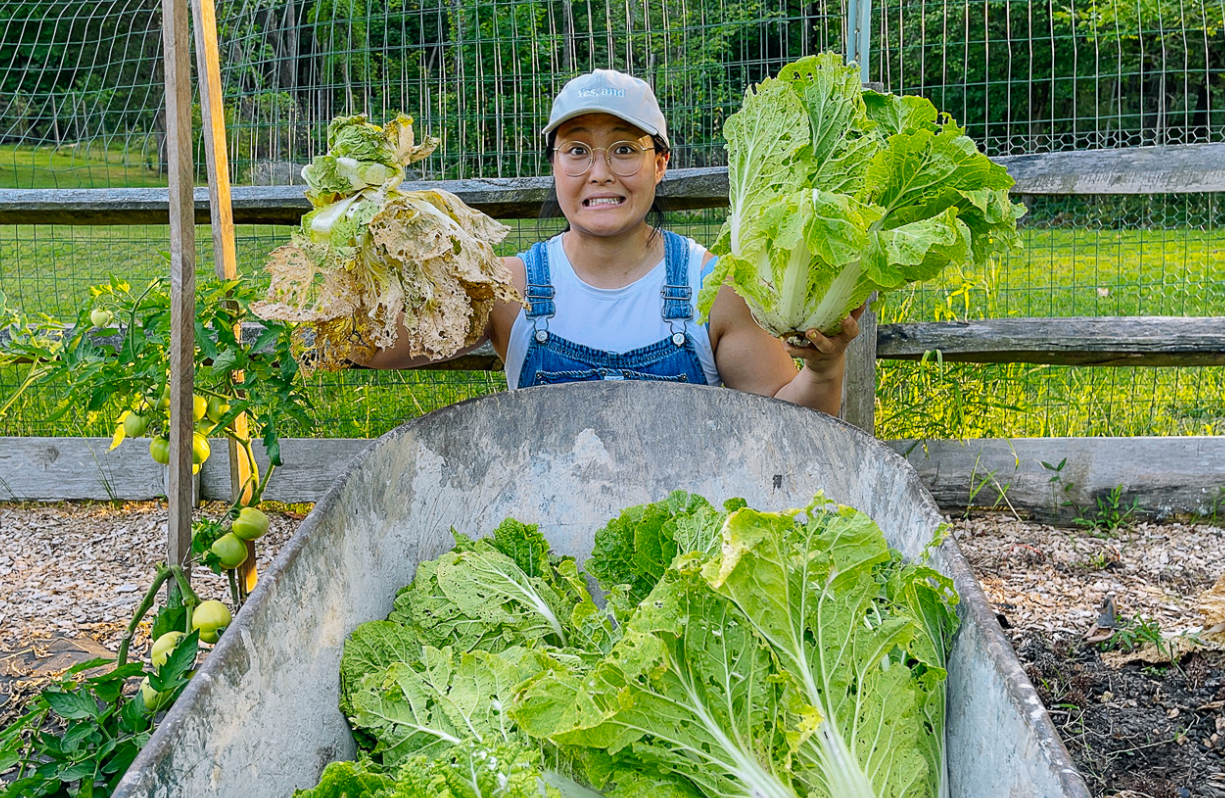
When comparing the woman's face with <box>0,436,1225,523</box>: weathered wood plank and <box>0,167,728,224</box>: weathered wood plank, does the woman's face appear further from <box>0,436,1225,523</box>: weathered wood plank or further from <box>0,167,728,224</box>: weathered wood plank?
<box>0,436,1225,523</box>: weathered wood plank

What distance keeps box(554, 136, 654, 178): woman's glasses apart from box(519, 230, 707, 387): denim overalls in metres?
0.33

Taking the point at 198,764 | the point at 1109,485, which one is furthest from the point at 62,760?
the point at 1109,485

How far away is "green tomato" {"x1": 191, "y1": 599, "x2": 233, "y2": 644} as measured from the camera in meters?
2.11

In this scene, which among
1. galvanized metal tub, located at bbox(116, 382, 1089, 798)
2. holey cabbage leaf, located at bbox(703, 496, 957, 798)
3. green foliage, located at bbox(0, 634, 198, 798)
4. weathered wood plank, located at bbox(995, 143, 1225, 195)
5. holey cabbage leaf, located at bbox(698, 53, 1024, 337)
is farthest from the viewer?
weathered wood plank, located at bbox(995, 143, 1225, 195)

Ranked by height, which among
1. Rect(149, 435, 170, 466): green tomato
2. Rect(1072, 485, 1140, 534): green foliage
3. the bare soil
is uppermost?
Rect(149, 435, 170, 466): green tomato

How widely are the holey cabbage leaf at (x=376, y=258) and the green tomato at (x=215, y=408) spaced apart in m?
0.28

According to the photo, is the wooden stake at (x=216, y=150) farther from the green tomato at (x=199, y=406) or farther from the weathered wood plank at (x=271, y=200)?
the weathered wood plank at (x=271, y=200)

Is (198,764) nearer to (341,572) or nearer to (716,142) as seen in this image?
(341,572)

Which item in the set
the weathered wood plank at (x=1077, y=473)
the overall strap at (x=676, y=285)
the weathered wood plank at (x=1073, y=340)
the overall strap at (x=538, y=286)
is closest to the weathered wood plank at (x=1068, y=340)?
the weathered wood plank at (x=1073, y=340)

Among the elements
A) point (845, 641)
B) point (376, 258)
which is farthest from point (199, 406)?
point (845, 641)

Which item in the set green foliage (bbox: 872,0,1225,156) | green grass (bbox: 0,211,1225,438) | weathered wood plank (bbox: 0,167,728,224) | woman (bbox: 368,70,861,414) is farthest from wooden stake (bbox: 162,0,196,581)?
green foliage (bbox: 872,0,1225,156)

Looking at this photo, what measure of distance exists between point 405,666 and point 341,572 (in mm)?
280

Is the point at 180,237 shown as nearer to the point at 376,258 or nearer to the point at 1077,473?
the point at 376,258

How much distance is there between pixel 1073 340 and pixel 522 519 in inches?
106
